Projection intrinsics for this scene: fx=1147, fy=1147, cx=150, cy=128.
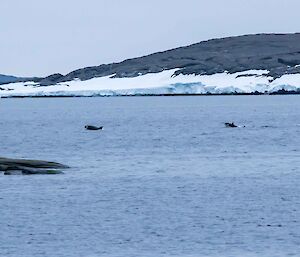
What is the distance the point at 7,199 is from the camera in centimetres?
4253

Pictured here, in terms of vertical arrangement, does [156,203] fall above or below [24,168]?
below

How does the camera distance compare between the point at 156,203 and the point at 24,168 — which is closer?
the point at 156,203

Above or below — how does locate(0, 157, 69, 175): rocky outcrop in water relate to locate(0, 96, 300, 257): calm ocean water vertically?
above

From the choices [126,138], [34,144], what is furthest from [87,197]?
[126,138]

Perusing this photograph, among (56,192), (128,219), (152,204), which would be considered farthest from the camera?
(56,192)

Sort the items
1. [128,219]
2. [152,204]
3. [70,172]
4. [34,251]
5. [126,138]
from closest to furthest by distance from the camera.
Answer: [34,251], [128,219], [152,204], [70,172], [126,138]

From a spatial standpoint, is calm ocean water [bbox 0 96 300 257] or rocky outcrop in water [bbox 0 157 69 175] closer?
calm ocean water [bbox 0 96 300 257]

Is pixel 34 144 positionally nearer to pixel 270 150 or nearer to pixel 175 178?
pixel 270 150

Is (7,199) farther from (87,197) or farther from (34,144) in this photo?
(34,144)

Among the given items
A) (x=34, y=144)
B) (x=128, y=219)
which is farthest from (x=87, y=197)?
(x=34, y=144)

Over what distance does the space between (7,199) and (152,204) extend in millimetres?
5506

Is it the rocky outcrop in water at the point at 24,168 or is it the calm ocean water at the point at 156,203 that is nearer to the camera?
the calm ocean water at the point at 156,203

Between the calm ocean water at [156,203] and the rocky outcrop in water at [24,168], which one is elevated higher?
the rocky outcrop in water at [24,168]

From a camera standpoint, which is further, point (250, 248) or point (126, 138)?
point (126, 138)
